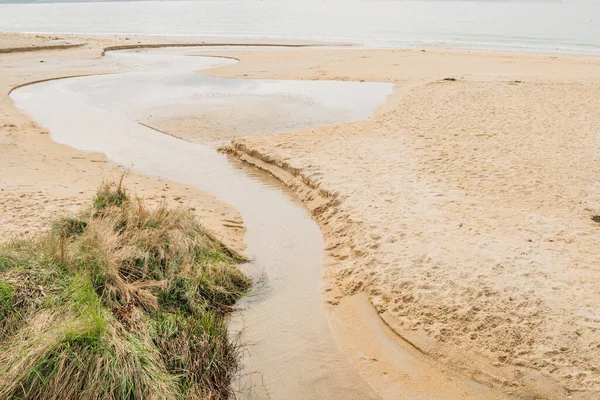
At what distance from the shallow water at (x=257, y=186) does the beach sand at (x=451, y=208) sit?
32 centimetres

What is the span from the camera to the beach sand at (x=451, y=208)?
471 cm

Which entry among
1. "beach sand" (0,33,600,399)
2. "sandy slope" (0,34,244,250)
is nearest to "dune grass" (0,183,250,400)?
"sandy slope" (0,34,244,250)

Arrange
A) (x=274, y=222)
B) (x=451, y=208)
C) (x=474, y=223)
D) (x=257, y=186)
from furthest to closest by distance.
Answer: (x=257, y=186) → (x=274, y=222) → (x=451, y=208) → (x=474, y=223)

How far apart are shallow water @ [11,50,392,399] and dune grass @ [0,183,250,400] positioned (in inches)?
15.3

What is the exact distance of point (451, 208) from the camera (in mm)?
7215

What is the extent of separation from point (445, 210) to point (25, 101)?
14.7 m

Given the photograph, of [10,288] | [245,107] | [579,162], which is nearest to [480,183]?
[579,162]

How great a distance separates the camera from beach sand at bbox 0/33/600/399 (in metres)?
4.71

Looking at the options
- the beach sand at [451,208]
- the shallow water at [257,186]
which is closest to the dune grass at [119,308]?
the shallow water at [257,186]

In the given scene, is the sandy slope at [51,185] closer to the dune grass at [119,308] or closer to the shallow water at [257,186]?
the shallow water at [257,186]

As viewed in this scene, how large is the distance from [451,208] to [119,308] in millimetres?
4790

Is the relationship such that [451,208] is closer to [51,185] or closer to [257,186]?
[257,186]

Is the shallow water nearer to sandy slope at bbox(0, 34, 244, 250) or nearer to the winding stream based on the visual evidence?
the winding stream

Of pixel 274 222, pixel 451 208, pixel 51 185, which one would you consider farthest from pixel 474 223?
pixel 51 185
